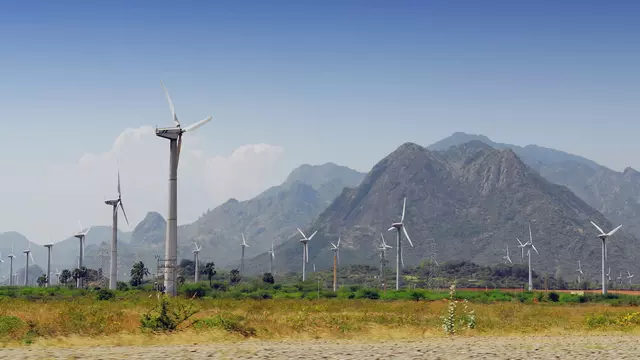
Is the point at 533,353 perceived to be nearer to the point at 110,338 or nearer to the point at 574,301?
the point at 110,338

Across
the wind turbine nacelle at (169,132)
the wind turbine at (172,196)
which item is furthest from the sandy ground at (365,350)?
the wind turbine nacelle at (169,132)

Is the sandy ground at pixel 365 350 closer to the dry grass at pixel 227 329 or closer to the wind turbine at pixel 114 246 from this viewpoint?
the dry grass at pixel 227 329

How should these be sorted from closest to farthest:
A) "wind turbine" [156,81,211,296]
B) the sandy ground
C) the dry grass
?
the sandy ground
the dry grass
"wind turbine" [156,81,211,296]

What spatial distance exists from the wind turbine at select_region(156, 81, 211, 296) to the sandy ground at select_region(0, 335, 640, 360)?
50.3 metres

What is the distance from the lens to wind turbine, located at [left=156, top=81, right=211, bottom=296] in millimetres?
95938

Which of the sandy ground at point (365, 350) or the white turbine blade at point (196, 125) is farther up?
the white turbine blade at point (196, 125)

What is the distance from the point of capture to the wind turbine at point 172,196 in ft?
315

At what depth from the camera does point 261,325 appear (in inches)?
2179

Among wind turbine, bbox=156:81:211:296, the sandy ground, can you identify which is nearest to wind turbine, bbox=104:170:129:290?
wind turbine, bbox=156:81:211:296

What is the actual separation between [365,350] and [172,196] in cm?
6425

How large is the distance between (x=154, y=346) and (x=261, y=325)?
12.7 meters

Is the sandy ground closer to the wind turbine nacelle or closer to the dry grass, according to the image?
the dry grass

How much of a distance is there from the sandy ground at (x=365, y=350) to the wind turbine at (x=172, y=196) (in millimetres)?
50286

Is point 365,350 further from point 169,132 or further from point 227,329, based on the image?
point 169,132
